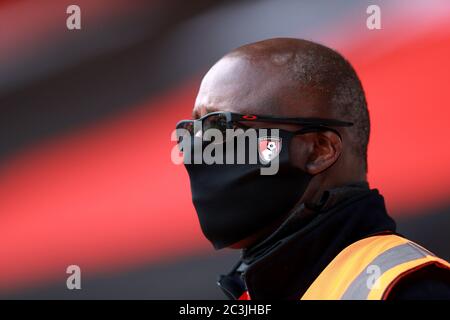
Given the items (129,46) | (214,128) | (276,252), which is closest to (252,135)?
(214,128)

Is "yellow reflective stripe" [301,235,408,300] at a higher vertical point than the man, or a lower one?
lower

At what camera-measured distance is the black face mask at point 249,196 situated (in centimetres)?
188

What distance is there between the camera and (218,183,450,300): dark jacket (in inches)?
70.5

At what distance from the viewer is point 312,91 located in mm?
1926

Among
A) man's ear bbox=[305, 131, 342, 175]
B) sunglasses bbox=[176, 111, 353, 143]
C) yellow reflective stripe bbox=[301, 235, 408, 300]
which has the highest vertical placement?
sunglasses bbox=[176, 111, 353, 143]

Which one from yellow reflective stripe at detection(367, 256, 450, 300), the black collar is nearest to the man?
the black collar

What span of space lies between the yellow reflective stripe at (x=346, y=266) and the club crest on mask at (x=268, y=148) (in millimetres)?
345

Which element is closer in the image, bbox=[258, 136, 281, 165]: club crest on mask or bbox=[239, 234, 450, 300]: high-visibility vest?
bbox=[239, 234, 450, 300]: high-visibility vest

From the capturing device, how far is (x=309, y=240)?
1.79m

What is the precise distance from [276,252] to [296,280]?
0.34 ft

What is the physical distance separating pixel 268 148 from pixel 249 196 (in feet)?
0.50

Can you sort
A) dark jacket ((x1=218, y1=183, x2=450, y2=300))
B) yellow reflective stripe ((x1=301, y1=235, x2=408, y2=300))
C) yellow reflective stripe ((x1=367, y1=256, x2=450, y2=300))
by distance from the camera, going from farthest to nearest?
dark jacket ((x1=218, y1=183, x2=450, y2=300)) → yellow reflective stripe ((x1=301, y1=235, x2=408, y2=300)) → yellow reflective stripe ((x1=367, y1=256, x2=450, y2=300))

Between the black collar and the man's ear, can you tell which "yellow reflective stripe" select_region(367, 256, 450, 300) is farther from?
the man's ear
